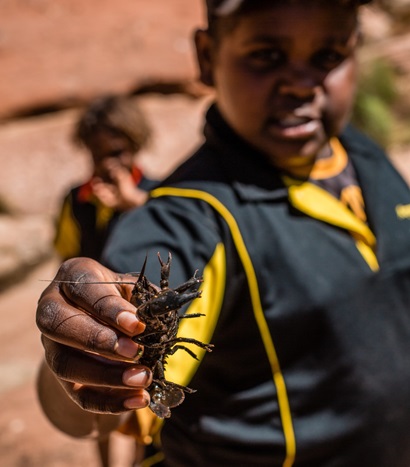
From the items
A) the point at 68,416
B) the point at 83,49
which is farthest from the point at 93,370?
the point at 83,49

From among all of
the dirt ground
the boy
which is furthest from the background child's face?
the dirt ground

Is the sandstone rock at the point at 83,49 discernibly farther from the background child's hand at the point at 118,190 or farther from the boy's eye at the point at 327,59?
the boy's eye at the point at 327,59

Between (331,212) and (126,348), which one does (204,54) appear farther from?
(126,348)

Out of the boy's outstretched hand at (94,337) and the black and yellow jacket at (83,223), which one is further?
the black and yellow jacket at (83,223)

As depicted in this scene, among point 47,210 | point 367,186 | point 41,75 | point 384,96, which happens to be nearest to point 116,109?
point 367,186

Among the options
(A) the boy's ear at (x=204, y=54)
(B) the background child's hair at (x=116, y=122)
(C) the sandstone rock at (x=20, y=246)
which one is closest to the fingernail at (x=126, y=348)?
(A) the boy's ear at (x=204, y=54)

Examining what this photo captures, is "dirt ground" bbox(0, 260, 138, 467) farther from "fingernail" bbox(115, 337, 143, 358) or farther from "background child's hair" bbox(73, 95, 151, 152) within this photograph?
"fingernail" bbox(115, 337, 143, 358)
